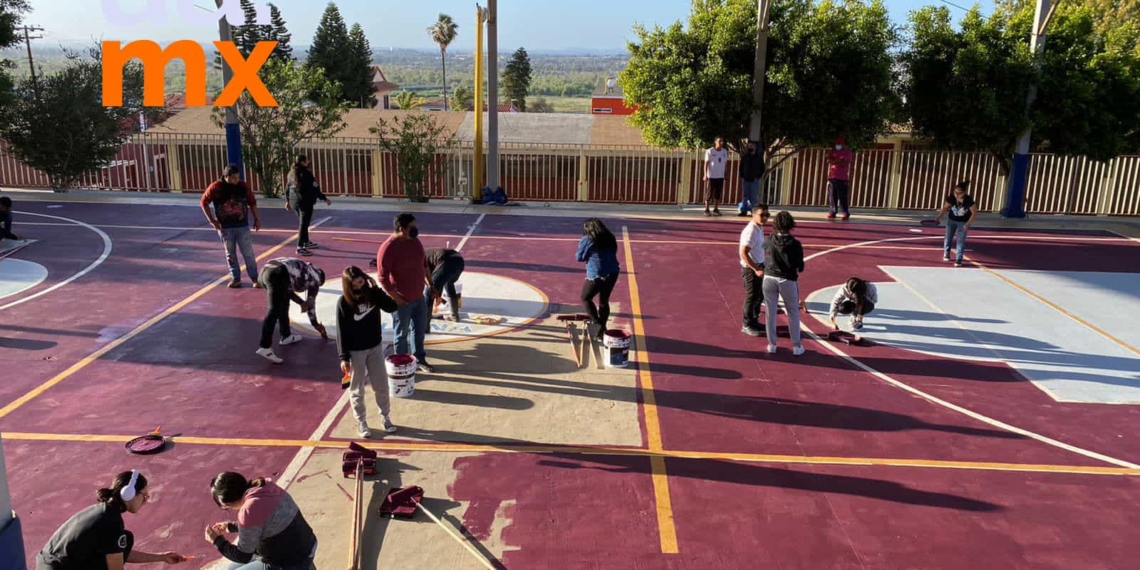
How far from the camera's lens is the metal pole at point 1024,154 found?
18484mm

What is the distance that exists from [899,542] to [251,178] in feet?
64.3

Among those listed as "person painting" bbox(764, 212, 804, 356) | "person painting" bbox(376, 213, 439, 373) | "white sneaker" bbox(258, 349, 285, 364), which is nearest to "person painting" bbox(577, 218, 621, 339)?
"person painting" bbox(764, 212, 804, 356)

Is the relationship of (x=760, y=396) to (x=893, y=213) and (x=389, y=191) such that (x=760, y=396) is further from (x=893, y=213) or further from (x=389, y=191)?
(x=389, y=191)

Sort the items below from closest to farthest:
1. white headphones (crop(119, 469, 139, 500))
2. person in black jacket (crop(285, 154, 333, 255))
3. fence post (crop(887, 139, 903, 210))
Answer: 1. white headphones (crop(119, 469, 139, 500))
2. person in black jacket (crop(285, 154, 333, 255))
3. fence post (crop(887, 139, 903, 210))

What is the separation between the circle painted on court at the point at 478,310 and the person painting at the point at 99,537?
560 cm

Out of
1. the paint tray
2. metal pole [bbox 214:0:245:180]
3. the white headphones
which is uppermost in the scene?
metal pole [bbox 214:0:245:180]

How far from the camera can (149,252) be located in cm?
1519

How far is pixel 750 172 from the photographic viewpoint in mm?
19594

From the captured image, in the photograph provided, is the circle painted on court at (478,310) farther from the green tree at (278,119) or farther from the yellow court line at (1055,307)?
the green tree at (278,119)

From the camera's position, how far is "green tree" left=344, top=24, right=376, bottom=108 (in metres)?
64.8

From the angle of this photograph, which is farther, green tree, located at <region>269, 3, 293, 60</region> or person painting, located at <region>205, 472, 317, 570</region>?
green tree, located at <region>269, 3, 293, 60</region>

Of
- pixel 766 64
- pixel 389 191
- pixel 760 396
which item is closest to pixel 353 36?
pixel 389 191

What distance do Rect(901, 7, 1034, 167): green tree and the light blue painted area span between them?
5.42 meters

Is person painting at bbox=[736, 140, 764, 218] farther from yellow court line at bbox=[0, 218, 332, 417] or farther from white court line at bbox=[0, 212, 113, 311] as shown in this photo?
white court line at bbox=[0, 212, 113, 311]
